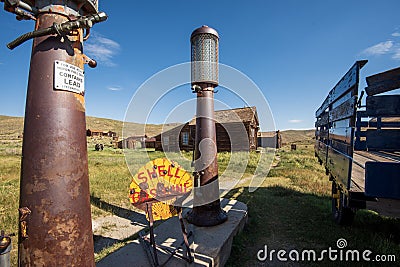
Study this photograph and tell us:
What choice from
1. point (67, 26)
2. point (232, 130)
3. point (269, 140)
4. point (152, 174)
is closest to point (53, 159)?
point (67, 26)

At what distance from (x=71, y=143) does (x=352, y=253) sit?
Answer: 4.47 m

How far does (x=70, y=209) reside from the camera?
145 cm

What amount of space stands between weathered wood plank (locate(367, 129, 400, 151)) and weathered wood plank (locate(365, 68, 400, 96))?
435mm

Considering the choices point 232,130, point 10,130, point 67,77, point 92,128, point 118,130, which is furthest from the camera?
point 118,130

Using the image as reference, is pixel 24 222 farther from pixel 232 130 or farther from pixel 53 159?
pixel 232 130

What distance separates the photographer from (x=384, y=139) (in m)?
2.24

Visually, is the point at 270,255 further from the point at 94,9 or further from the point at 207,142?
the point at 94,9

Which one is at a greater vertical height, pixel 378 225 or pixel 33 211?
pixel 33 211

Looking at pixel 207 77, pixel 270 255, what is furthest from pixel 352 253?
pixel 207 77

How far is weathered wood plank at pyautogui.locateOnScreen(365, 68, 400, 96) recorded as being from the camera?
203 centimetres

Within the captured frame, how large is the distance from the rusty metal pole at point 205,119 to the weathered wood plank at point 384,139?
7.40 ft

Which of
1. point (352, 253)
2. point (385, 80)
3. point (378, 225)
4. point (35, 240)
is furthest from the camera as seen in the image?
point (378, 225)

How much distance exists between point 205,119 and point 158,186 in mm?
1390

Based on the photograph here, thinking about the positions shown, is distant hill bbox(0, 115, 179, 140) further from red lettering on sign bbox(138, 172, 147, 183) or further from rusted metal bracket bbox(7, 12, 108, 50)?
rusted metal bracket bbox(7, 12, 108, 50)
